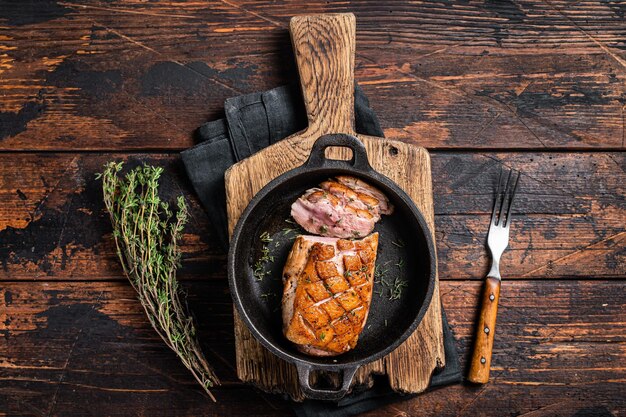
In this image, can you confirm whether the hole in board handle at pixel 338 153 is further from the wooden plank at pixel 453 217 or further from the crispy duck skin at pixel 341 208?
the wooden plank at pixel 453 217

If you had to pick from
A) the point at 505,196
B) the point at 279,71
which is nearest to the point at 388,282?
the point at 505,196

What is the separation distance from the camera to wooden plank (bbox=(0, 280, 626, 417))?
8.64 feet

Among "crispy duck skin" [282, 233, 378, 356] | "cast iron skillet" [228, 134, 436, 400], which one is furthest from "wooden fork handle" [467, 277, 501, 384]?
"crispy duck skin" [282, 233, 378, 356]

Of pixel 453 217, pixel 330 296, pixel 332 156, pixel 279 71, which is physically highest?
pixel 279 71

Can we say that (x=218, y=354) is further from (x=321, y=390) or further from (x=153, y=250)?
(x=321, y=390)

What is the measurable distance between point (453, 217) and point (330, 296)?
2.50 feet

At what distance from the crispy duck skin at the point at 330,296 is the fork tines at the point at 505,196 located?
2.24 feet

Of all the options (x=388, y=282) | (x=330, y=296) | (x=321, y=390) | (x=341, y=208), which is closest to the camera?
(x=321, y=390)

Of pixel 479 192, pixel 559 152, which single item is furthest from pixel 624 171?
pixel 479 192

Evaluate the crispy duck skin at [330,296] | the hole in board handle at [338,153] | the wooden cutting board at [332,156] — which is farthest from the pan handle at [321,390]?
the hole in board handle at [338,153]

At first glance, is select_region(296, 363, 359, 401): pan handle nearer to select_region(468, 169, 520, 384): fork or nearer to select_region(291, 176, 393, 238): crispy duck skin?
select_region(291, 176, 393, 238): crispy duck skin

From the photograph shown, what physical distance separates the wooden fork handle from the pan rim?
1.51 ft

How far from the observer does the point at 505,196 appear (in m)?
2.65

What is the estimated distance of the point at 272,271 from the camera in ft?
8.17
